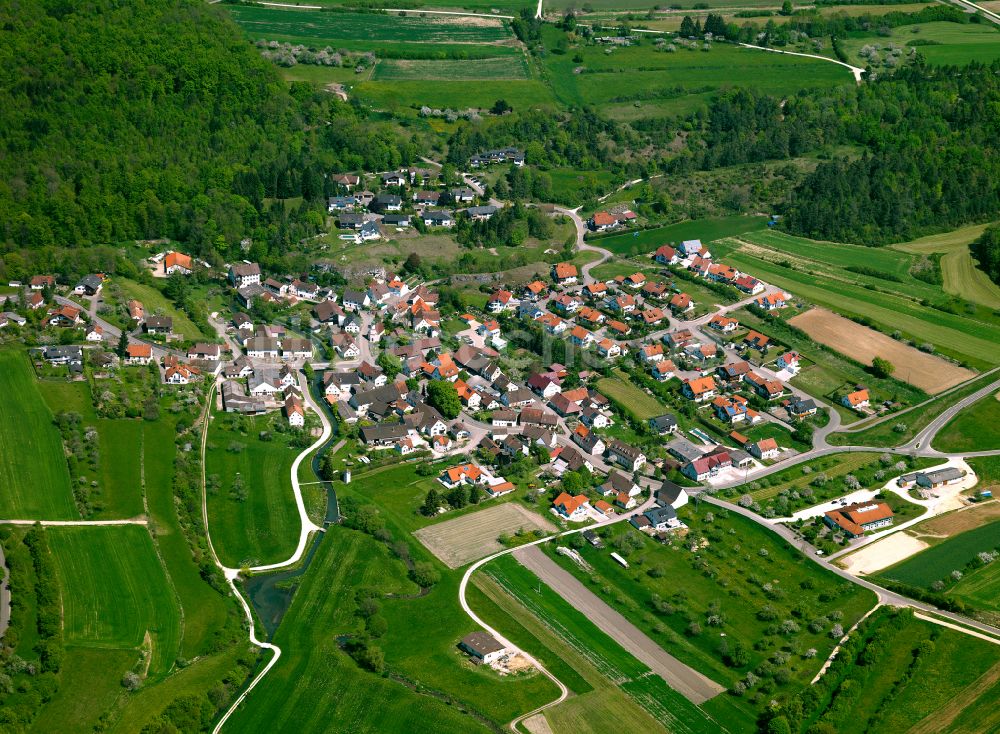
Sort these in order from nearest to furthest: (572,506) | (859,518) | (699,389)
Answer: (859,518) → (572,506) → (699,389)

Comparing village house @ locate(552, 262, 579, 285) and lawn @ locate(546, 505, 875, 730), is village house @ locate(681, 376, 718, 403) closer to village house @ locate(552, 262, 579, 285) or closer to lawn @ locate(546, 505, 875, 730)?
lawn @ locate(546, 505, 875, 730)

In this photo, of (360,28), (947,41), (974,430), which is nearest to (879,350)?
(974,430)

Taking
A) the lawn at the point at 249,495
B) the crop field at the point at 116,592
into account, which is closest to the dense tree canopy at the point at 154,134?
the lawn at the point at 249,495

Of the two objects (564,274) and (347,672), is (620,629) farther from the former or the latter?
(564,274)

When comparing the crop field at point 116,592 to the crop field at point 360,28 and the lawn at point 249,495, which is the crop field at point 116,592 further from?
the crop field at point 360,28

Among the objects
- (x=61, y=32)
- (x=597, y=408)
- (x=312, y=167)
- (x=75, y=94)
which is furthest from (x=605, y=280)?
(x=61, y=32)

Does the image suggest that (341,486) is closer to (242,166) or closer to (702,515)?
(702,515)

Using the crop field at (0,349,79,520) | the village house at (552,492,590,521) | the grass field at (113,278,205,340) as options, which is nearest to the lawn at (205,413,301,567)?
the crop field at (0,349,79,520)
